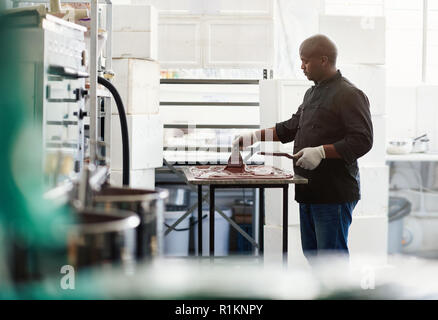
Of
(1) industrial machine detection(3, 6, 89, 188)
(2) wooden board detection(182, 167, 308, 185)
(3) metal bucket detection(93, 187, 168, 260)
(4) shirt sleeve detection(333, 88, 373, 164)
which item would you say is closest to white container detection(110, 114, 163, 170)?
(2) wooden board detection(182, 167, 308, 185)

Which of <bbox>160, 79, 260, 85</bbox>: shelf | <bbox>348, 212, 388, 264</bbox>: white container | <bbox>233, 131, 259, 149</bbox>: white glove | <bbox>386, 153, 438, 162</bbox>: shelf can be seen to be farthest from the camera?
<bbox>160, 79, 260, 85</bbox>: shelf

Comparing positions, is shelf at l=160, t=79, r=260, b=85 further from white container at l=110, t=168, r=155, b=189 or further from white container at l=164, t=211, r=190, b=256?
white container at l=164, t=211, r=190, b=256

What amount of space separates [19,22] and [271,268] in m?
2.60

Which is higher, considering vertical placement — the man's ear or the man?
the man's ear

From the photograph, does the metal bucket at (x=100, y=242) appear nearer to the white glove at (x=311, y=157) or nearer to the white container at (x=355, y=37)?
the white glove at (x=311, y=157)

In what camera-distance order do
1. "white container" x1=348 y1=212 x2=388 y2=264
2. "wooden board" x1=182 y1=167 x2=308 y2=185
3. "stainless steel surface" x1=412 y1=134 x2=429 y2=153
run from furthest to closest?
"stainless steel surface" x1=412 y1=134 x2=429 y2=153, "white container" x1=348 y1=212 x2=388 y2=264, "wooden board" x1=182 y1=167 x2=308 y2=185

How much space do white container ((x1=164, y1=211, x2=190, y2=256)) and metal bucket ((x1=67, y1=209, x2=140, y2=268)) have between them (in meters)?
3.35

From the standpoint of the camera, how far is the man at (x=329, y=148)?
260 cm

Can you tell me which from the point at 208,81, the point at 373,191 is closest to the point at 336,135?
the point at 373,191

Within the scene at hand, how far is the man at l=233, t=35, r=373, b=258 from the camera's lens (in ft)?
8.54

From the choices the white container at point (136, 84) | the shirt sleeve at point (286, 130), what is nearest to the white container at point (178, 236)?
the white container at point (136, 84)

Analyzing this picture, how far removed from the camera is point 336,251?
2676mm

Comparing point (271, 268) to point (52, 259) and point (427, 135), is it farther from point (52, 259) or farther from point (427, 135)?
point (52, 259)
